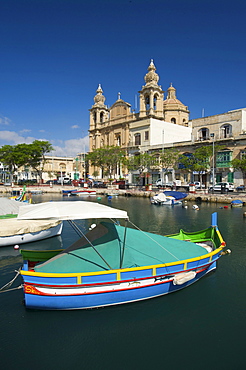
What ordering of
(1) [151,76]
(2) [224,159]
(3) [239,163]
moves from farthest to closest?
1. (1) [151,76]
2. (2) [224,159]
3. (3) [239,163]

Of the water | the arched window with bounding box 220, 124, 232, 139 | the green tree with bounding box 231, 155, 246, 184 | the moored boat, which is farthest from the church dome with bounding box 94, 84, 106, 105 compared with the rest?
the water

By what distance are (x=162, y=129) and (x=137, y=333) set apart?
64987 millimetres

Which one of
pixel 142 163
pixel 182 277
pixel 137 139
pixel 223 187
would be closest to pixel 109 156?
pixel 137 139

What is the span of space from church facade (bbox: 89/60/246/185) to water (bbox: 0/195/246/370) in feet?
146

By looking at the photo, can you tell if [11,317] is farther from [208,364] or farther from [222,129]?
[222,129]

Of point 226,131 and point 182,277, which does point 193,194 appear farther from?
point 182,277

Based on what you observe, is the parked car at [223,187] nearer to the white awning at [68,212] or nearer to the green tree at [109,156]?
the green tree at [109,156]

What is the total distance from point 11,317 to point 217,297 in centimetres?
731

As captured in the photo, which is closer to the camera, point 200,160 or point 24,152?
point 200,160

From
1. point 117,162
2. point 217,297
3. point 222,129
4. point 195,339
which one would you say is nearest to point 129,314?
point 195,339

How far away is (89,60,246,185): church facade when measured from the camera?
167ft

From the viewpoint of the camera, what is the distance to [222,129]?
54.2 m

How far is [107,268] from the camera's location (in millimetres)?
8562

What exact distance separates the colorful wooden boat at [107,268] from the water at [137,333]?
0.44 meters
